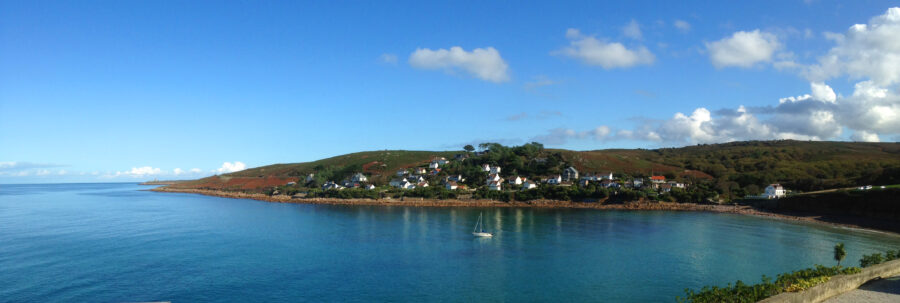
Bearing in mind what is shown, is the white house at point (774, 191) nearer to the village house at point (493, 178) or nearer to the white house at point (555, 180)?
the white house at point (555, 180)

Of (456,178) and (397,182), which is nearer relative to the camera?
(397,182)

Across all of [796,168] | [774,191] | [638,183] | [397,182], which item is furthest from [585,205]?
[796,168]

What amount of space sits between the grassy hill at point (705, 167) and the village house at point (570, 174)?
3.33m

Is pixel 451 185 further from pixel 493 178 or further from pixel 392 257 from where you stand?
pixel 392 257

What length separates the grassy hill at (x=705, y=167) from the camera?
284 feet

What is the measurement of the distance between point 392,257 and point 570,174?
79.4m

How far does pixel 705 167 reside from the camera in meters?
115

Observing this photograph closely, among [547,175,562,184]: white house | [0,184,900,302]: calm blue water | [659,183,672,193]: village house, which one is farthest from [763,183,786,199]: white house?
[547,175,562,184]: white house

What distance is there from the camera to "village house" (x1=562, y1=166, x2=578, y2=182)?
104394 mm

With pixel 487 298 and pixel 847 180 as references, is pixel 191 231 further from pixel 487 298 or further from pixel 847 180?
pixel 847 180

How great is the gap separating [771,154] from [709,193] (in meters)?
71.0

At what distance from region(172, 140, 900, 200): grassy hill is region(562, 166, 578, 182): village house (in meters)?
3.33

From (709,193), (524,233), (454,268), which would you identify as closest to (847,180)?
(709,193)

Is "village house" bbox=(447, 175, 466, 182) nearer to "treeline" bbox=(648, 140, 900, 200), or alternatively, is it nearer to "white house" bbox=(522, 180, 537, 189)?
"white house" bbox=(522, 180, 537, 189)
